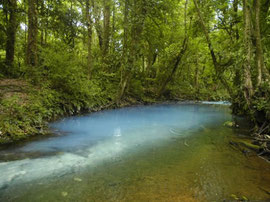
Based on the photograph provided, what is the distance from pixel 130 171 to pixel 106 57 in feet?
38.9

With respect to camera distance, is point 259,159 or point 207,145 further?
point 207,145

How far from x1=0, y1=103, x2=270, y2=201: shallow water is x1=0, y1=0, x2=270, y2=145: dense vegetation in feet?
5.33

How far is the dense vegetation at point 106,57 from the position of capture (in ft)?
23.5

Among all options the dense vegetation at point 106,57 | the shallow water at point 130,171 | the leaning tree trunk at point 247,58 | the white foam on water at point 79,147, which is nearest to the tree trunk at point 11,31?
the dense vegetation at point 106,57

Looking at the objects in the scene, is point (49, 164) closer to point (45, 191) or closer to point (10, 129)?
point (45, 191)

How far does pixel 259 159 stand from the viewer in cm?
430

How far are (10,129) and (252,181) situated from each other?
5.72m

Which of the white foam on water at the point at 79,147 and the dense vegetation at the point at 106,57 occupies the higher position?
the dense vegetation at the point at 106,57

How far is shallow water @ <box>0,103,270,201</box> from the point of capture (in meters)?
2.89

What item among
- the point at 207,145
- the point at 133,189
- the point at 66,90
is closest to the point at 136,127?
the point at 207,145

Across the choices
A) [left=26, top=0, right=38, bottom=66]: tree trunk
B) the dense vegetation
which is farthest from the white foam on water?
[left=26, top=0, right=38, bottom=66]: tree trunk

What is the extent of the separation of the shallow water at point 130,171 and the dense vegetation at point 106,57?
162 centimetres

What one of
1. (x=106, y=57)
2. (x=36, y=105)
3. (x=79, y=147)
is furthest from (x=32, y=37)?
(x=79, y=147)

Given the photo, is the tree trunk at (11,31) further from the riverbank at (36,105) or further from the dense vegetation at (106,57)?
the riverbank at (36,105)
